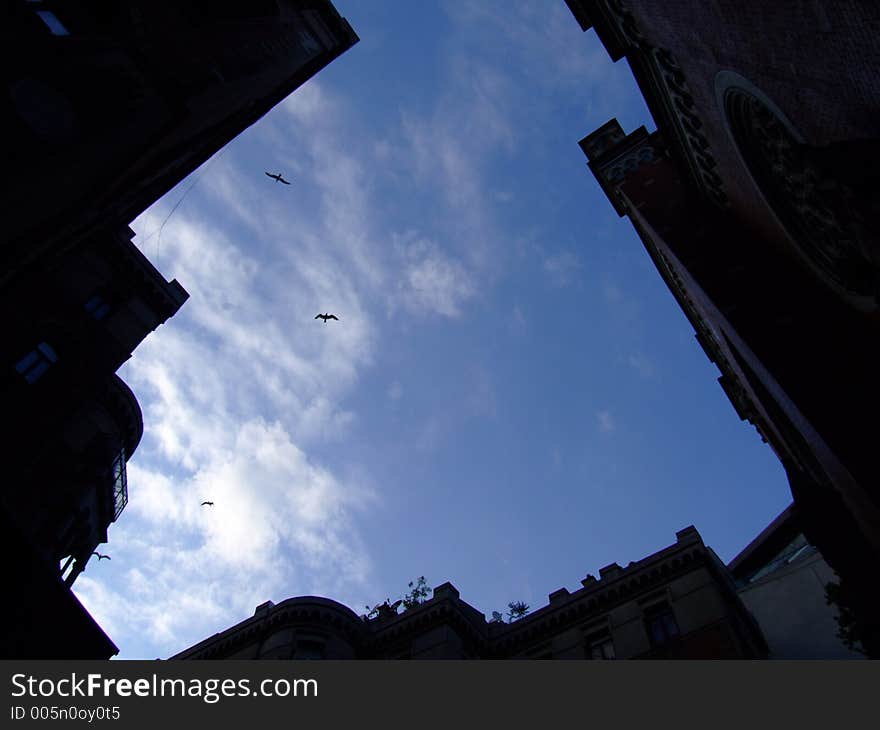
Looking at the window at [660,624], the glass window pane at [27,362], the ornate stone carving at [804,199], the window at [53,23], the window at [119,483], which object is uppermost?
the window at [53,23]

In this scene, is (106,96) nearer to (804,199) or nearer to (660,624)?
(804,199)

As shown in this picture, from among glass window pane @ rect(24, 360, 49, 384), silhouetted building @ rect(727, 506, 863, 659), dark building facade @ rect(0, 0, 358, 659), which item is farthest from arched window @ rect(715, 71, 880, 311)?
glass window pane @ rect(24, 360, 49, 384)

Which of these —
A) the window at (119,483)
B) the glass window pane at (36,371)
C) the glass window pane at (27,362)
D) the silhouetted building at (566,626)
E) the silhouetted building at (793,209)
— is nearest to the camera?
the silhouetted building at (793,209)

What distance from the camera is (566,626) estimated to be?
22531 millimetres

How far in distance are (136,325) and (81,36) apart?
35.0ft

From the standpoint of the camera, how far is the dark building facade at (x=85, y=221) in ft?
41.7

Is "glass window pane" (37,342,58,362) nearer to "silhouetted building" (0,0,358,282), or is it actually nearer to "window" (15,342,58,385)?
"window" (15,342,58,385)

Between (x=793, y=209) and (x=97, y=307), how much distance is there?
21.1 metres

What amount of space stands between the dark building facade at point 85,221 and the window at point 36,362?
4 centimetres

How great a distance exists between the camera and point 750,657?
18.7 m

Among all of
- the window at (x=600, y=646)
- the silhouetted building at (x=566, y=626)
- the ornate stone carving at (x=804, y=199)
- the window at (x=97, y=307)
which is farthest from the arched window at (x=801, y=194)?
the window at (x=97, y=307)

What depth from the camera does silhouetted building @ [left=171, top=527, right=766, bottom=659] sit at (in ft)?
63.9

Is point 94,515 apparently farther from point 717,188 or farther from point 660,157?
point 660,157

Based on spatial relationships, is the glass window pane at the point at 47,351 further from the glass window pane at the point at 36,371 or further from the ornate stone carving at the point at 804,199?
the ornate stone carving at the point at 804,199
